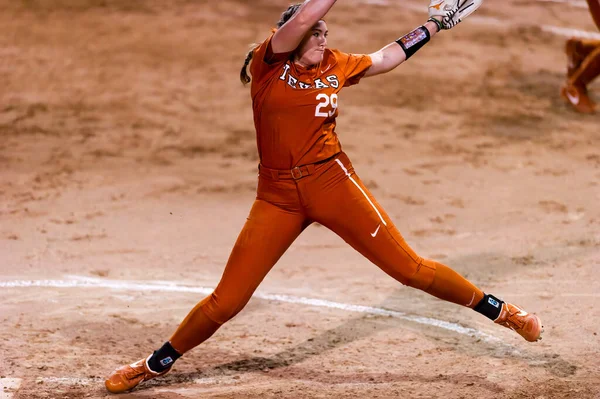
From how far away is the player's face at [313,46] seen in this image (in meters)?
5.05

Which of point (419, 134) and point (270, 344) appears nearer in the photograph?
point (270, 344)

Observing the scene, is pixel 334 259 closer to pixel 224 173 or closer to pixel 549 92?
pixel 224 173

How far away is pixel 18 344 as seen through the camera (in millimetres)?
6016

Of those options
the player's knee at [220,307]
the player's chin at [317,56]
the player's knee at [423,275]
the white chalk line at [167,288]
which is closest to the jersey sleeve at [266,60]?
the player's chin at [317,56]

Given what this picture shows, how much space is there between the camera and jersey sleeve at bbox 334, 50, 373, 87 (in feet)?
17.5

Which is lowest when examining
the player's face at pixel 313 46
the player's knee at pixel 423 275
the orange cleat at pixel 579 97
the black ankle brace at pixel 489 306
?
the orange cleat at pixel 579 97

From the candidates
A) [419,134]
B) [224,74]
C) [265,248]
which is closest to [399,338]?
[265,248]

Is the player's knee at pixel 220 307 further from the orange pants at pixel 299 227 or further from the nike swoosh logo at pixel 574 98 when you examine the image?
the nike swoosh logo at pixel 574 98

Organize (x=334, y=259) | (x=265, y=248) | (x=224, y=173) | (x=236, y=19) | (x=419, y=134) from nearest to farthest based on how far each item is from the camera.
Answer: (x=265, y=248) → (x=334, y=259) → (x=224, y=173) → (x=419, y=134) → (x=236, y=19)

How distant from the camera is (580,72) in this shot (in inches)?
420

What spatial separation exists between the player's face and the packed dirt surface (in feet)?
6.43

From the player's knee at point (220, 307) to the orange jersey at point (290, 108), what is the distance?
2.65ft

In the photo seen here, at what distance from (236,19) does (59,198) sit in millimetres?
4771

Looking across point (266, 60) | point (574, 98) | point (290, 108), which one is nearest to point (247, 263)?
point (290, 108)
